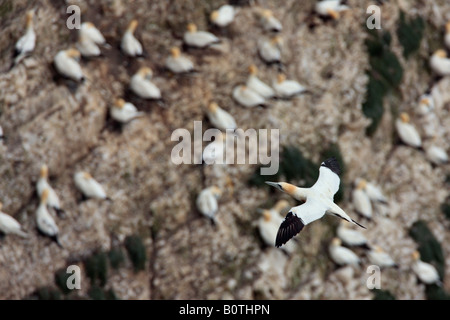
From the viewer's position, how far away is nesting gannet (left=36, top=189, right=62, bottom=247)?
18500 mm

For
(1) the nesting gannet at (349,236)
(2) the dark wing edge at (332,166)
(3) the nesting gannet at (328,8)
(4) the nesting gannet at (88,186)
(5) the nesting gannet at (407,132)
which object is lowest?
(1) the nesting gannet at (349,236)

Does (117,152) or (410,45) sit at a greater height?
(410,45)

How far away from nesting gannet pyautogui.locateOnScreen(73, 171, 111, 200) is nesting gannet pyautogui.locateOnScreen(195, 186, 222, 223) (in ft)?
5.71

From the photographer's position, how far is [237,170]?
2045cm

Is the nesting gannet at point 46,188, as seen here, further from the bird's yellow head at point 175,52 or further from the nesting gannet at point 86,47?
the bird's yellow head at point 175,52

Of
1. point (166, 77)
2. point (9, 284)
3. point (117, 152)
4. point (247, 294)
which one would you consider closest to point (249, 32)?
point (166, 77)

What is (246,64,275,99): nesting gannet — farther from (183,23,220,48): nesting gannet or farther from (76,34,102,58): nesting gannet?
(76,34,102,58): nesting gannet

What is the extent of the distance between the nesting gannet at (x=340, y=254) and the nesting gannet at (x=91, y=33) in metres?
5.59

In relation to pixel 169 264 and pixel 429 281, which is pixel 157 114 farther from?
pixel 429 281

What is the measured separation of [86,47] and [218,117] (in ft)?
8.63

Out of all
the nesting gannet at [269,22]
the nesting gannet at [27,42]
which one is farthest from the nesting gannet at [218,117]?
the nesting gannet at [27,42]

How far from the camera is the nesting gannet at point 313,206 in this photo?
14.3 m

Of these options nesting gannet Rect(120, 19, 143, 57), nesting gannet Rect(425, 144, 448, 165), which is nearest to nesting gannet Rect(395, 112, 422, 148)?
nesting gannet Rect(425, 144, 448, 165)

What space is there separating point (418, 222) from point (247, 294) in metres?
4.77
